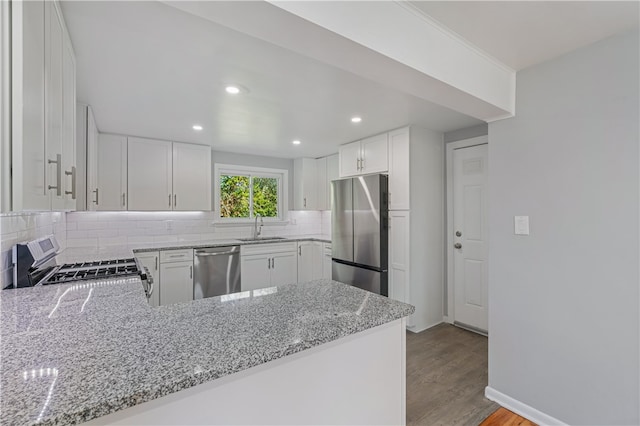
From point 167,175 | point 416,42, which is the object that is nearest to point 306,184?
point 167,175

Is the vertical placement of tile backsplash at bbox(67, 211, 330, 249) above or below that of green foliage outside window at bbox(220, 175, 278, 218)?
below

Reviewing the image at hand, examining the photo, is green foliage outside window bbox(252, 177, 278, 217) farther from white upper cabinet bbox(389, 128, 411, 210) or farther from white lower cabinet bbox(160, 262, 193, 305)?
white upper cabinet bbox(389, 128, 411, 210)

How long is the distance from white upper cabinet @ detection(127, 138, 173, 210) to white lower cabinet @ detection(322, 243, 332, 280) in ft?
6.96

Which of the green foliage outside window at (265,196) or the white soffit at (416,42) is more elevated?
the white soffit at (416,42)

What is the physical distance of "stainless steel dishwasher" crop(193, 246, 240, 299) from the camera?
3.64m

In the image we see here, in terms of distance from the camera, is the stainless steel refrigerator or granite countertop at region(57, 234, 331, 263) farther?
the stainless steel refrigerator

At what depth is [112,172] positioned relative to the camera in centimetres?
341

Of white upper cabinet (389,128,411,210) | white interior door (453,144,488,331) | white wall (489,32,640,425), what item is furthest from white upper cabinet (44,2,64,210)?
white interior door (453,144,488,331)

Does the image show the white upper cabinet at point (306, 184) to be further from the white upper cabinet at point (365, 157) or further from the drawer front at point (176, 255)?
the drawer front at point (176, 255)

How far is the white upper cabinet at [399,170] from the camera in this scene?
3178 mm

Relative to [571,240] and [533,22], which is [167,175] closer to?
[533,22]

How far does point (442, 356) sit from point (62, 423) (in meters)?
2.81

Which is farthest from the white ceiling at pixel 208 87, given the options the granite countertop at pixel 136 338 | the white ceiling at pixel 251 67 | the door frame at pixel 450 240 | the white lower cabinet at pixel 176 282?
the white lower cabinet at pixel 176 282

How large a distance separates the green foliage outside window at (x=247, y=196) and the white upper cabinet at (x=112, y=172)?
1.31 meters
